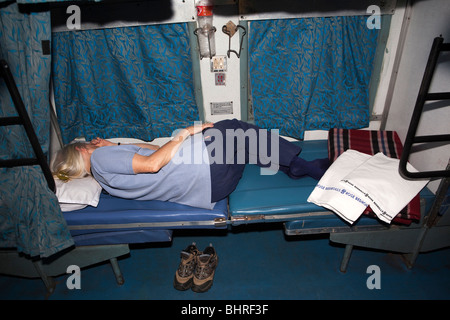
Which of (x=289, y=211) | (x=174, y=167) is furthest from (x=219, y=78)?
(x=289, y=211)

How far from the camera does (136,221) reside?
216 centimetres

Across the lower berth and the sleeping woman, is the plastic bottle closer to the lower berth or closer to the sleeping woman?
the sleeping woman

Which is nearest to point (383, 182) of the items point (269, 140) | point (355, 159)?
point (355, 159)

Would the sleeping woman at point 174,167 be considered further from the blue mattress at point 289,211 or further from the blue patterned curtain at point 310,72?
the blue patterned curtain at point 310,72

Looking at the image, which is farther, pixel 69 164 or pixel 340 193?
pixel 69 164

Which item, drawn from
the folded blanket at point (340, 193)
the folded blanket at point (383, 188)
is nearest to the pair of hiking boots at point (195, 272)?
the folded blanket at point (340, 193)

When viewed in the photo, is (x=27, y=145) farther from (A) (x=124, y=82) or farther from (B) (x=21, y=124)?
(A) (x=124, y=82)

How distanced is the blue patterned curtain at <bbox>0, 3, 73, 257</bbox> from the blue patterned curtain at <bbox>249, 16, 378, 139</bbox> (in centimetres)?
174

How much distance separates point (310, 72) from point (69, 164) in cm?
227

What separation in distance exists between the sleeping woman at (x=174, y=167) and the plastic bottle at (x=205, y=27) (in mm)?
781

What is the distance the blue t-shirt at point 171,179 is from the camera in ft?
7.11
